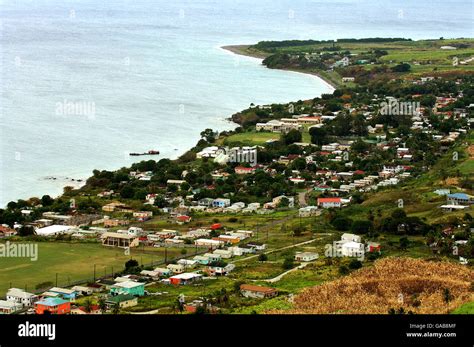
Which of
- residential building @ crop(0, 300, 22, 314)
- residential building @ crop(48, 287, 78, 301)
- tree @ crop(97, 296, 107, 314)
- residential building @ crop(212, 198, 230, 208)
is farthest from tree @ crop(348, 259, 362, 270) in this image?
residential building @ crop(212, 198, 230, 208)

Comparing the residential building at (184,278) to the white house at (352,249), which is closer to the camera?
the residential building at (184,278)

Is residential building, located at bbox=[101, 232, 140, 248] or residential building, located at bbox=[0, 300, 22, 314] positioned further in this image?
residential building, located at bbox=[101, 232, 140, 248]

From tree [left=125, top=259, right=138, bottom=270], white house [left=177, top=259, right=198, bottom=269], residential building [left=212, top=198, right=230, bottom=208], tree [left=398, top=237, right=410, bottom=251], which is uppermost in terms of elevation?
tree [left=398, top=237, right=410, bottom=251]

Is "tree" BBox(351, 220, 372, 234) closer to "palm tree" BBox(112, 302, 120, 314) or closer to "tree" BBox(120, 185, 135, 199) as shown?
"palm tree" BBox(112, 302, 120, 314)

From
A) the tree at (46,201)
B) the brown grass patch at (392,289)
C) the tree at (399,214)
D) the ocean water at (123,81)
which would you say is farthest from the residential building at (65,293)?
the ocean water at (123,81)

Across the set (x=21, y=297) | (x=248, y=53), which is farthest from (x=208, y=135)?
(x=248, y=53)

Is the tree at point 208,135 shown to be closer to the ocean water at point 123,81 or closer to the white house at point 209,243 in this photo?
the ocean water at point 123,81
